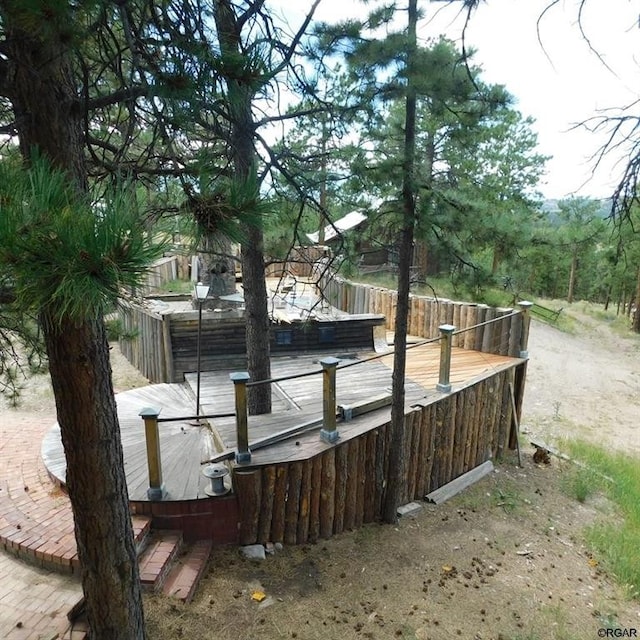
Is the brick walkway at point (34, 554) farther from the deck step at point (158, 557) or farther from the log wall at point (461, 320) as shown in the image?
the log wall at point (461, 320)

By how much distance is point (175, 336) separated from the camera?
7.91m

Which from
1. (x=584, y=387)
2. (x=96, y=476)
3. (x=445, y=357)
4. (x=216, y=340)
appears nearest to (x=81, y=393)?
(x=96, y=476)

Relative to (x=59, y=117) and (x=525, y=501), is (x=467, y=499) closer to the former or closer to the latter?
(x=525, y=501)

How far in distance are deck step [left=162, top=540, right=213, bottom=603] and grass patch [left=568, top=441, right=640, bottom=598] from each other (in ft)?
14.1

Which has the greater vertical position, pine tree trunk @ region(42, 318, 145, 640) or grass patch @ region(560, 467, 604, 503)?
pine tree trunk @ region(42, 318, 145, 640)

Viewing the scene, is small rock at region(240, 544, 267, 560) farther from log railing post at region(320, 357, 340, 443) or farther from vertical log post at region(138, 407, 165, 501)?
log railing post at region(320, 357, 340, 443)

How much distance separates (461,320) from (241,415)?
5.77 metres

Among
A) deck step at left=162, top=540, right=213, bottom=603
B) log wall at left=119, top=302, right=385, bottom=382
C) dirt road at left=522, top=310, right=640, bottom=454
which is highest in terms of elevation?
log wall at left=119, top=302, right=385, bottom=382

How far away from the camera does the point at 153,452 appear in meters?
4.26

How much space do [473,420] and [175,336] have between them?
4.94 metres

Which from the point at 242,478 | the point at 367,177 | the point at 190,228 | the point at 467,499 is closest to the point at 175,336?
the point at 242,478

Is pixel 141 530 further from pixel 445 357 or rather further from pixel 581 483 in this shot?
pixel 581 483

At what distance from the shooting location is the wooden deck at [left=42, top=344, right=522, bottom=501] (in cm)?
482

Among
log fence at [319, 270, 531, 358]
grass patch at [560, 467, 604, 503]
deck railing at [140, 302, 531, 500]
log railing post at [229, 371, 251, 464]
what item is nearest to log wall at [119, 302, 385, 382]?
log fence at [319, 270, 531, 358]
